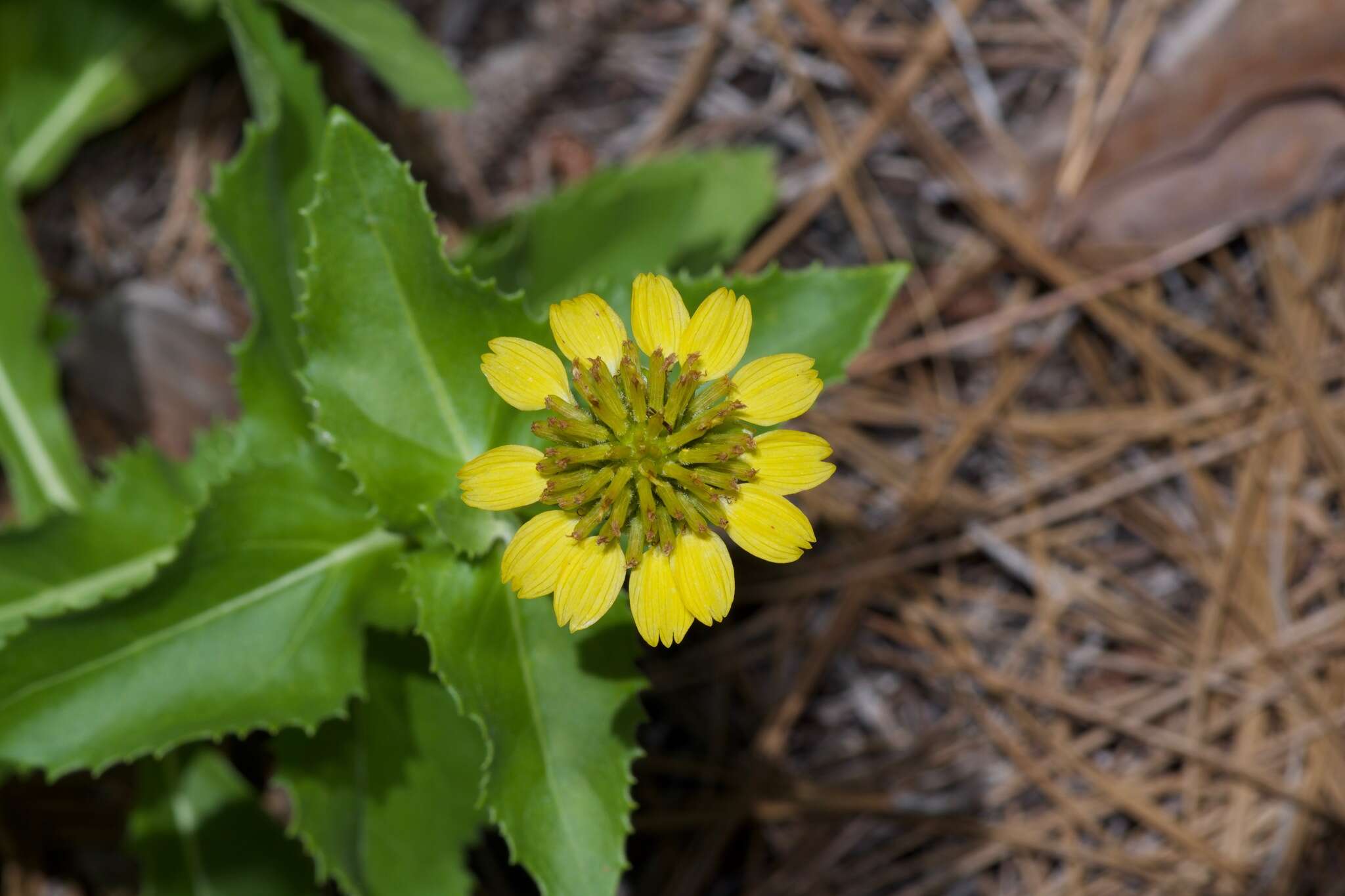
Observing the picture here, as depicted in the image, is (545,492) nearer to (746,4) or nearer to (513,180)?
(513,180)

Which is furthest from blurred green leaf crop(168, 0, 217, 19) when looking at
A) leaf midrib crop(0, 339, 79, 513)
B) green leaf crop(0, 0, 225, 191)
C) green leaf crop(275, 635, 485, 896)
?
green leaf crop(275, 635, 485, 896)

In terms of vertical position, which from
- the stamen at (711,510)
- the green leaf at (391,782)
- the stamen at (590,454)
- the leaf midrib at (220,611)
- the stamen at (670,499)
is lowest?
the green leaf at (391,782)

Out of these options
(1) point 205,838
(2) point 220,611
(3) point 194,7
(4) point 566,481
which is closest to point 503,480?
(4) point 566,481

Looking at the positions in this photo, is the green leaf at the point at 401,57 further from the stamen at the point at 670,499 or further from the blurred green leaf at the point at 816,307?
the stamen at the point at 670,499

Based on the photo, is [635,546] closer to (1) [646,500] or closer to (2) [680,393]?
(1) [646,500]

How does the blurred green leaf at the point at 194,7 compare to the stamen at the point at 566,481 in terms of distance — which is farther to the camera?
the blurred green leaf at the point at 194,7

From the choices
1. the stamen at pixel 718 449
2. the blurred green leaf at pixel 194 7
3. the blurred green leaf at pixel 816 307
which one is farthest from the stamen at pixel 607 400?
the blurred green leaf at pixel 194 7

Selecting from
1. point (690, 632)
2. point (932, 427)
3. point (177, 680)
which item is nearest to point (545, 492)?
point (177, 680)
